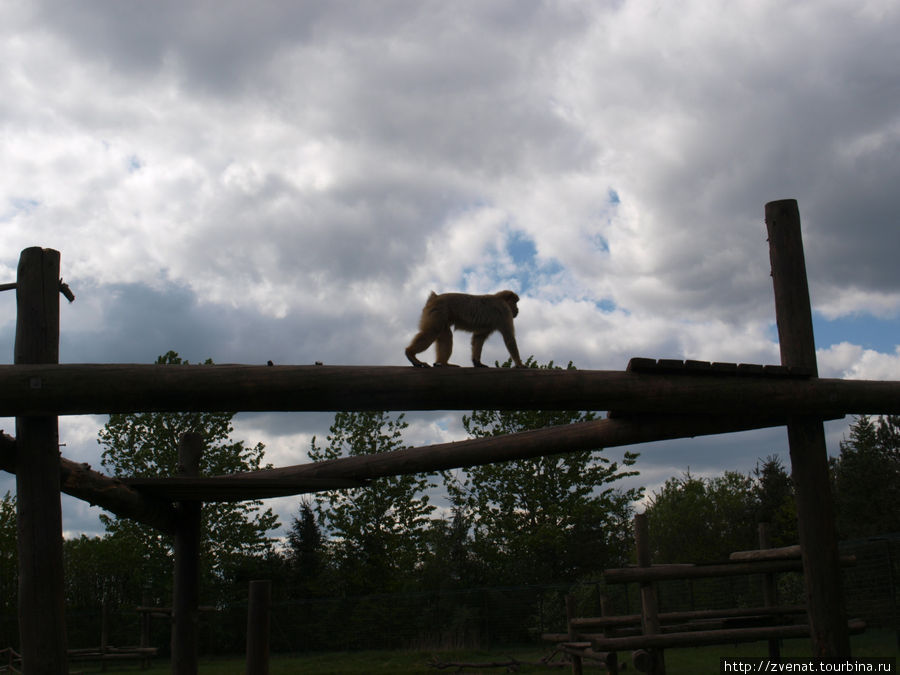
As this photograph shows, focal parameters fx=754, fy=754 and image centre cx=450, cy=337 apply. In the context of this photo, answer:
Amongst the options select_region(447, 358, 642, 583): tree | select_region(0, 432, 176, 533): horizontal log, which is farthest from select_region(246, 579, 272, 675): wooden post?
select_region(447, 358, 642, 583): tree

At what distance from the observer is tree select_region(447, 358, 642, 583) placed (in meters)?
33.8

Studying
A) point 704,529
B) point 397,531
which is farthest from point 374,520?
point 704,529

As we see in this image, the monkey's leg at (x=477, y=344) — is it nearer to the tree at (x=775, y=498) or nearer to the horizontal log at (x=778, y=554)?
the horizontal log at (x=778, y=554)

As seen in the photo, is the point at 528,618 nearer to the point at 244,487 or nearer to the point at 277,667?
the point at 277,667

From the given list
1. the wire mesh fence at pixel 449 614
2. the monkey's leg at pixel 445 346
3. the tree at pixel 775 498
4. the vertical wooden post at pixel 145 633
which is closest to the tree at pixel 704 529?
the tree at pixel 775 498

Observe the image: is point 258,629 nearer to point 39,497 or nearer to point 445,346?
point 39,497

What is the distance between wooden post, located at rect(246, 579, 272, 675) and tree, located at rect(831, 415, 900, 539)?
30.0 m

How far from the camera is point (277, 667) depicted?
2088cm

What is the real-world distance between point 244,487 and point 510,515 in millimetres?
28861

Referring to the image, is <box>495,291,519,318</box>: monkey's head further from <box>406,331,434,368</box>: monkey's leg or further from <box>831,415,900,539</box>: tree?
<box>831,415,900,539</box>: tree

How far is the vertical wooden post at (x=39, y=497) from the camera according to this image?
478cm

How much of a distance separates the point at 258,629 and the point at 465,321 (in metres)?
3.85

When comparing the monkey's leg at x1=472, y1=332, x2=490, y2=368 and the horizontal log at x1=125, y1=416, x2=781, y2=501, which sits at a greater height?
the monkey's leg at x1=472, y1=332, x2=490, y2=368

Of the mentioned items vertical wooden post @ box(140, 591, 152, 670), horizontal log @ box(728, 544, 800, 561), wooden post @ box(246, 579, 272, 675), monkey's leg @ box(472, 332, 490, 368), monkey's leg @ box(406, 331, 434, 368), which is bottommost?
vertical wooden post @ box(140, 591, 152, 670)
